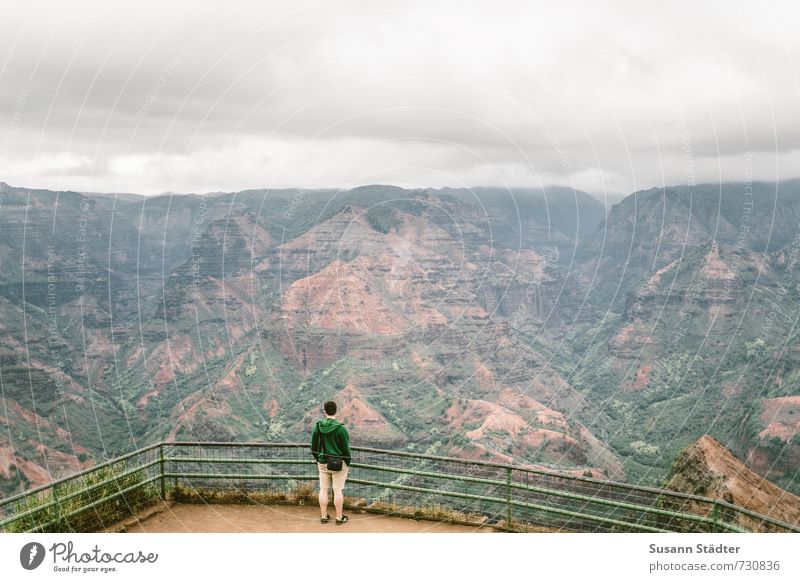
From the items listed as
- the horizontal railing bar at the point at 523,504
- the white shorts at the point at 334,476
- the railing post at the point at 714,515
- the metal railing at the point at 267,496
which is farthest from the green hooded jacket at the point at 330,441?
the railing post at the point at 714,515

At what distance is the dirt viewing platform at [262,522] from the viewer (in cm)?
1458

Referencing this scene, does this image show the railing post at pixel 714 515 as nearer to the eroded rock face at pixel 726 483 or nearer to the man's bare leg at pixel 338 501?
the man's bare leg at pixel 338 501

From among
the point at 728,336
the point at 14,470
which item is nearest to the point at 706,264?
the point at 728,336

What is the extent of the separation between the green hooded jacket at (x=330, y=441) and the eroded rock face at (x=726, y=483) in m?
21.4

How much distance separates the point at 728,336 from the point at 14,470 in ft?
488

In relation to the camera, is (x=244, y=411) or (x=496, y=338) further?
(x=496, y=338)

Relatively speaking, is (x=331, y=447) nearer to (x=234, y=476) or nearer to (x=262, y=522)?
(x=234, y=476)

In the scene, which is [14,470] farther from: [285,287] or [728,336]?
[728,336]

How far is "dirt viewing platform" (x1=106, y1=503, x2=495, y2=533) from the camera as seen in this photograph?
14578 millimetres

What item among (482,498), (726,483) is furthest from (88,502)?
(726,483)

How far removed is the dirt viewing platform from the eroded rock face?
64.3 feet

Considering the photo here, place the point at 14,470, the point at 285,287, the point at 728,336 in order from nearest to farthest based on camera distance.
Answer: the point at 14,470
the point at 728,336
the point at 285,287

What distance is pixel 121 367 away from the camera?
626ft

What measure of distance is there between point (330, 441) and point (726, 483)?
89.2ft
